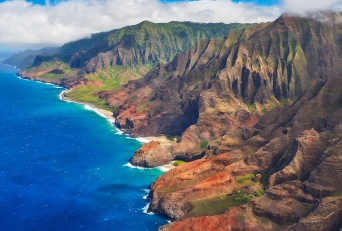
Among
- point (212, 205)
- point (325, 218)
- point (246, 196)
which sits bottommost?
point (212, 205)

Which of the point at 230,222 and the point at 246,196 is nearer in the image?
the point at 230,222

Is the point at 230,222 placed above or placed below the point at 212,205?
above

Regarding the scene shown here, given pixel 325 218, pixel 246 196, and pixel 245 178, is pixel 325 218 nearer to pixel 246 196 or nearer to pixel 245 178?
pixel 246 196

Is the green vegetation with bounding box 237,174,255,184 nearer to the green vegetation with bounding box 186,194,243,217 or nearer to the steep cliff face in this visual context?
the steep cliff face

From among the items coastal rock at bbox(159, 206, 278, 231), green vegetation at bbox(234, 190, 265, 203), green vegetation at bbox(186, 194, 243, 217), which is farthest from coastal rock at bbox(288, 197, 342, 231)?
green vegetation at bbox(186, 194, 243, 217)

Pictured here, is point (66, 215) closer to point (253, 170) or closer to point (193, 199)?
point (193, 199)

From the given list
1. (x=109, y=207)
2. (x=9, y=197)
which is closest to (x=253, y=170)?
(x=109, y=207)

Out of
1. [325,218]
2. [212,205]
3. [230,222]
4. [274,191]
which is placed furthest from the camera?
[212,205]

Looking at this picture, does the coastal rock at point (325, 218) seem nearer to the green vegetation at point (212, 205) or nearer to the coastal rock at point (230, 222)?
the coastal rock at point (230, 222)

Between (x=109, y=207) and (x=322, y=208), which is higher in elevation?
(x=322, y=208)

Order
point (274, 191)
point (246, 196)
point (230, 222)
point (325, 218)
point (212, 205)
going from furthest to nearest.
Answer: point (212, 205), point (246, 196), point (274, 191), point (230, 222), point (325, 218)

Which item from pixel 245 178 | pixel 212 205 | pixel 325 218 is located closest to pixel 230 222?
pixel 212 205
